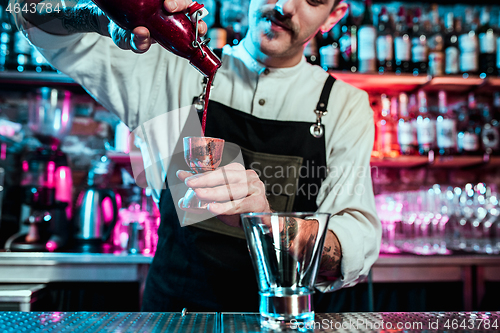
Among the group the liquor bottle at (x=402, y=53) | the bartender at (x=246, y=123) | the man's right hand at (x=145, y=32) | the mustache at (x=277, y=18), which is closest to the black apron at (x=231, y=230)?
the bartender at (x=246, y=123)

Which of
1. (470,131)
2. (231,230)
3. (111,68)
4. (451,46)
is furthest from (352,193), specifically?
(451,46)

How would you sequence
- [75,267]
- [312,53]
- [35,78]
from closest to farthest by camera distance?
[75,267] → [35,78] → [312,53]

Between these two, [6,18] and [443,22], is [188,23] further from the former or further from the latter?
[443,22]

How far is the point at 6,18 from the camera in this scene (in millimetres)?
2270

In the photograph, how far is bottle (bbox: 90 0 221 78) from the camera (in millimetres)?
681

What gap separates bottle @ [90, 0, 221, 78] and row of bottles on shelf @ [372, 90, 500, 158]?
173cm

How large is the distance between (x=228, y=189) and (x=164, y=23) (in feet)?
1.08

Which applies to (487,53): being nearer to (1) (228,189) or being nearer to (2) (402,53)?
(2) (402,53)

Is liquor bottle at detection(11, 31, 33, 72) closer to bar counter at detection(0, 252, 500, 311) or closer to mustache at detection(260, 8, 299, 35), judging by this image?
bar counter at detection(0, 252, 500, 311)

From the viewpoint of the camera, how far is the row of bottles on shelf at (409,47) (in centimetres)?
230

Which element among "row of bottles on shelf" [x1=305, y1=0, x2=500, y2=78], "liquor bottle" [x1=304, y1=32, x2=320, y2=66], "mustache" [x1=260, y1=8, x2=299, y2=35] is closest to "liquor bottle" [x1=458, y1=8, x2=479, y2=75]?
"row of bottles on shelf" [x1=305, y1=0, x2=500, y2=78]

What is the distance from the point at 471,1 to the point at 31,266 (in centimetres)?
318

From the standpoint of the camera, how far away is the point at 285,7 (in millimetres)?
1042

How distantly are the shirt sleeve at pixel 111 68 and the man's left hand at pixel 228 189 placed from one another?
1.80 ft
